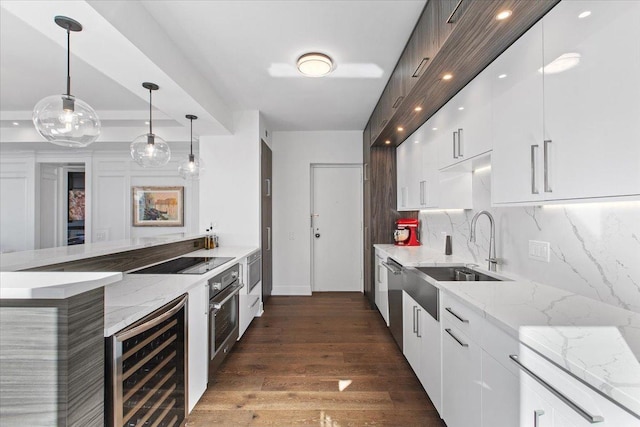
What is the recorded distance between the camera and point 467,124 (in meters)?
1.99

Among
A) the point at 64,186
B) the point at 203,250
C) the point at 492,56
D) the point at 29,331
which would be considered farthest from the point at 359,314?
the point at 64,186

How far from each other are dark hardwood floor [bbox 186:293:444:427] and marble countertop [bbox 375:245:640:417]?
1014 millimetres

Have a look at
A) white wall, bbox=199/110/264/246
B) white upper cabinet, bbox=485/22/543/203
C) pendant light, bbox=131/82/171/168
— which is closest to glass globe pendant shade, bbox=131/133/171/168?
pendant light, bbox=131/82/171/168

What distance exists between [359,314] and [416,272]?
1855 millimetres

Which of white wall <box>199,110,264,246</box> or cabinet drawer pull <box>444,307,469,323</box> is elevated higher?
white wall <box>199,110,264,246</box>

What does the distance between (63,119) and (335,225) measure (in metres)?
3.77

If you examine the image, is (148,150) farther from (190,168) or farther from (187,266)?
(187,266)

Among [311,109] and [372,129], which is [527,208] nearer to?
[372,129]

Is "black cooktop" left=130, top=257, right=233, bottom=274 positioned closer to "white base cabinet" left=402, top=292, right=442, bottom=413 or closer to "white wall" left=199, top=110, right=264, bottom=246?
"white wall" left=199, top=110, right=264, bottom=246

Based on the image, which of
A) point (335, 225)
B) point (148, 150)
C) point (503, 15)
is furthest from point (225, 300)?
point (335, 225)

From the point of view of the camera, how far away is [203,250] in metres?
3.34

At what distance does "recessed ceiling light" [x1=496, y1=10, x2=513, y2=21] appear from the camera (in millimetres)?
1299

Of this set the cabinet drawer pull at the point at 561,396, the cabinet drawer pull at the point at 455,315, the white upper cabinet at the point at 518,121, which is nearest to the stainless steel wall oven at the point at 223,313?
the cabinet drawer pull at the point at 455,315

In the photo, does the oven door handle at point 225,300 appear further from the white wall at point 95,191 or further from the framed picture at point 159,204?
the framed picture at point 159,204
